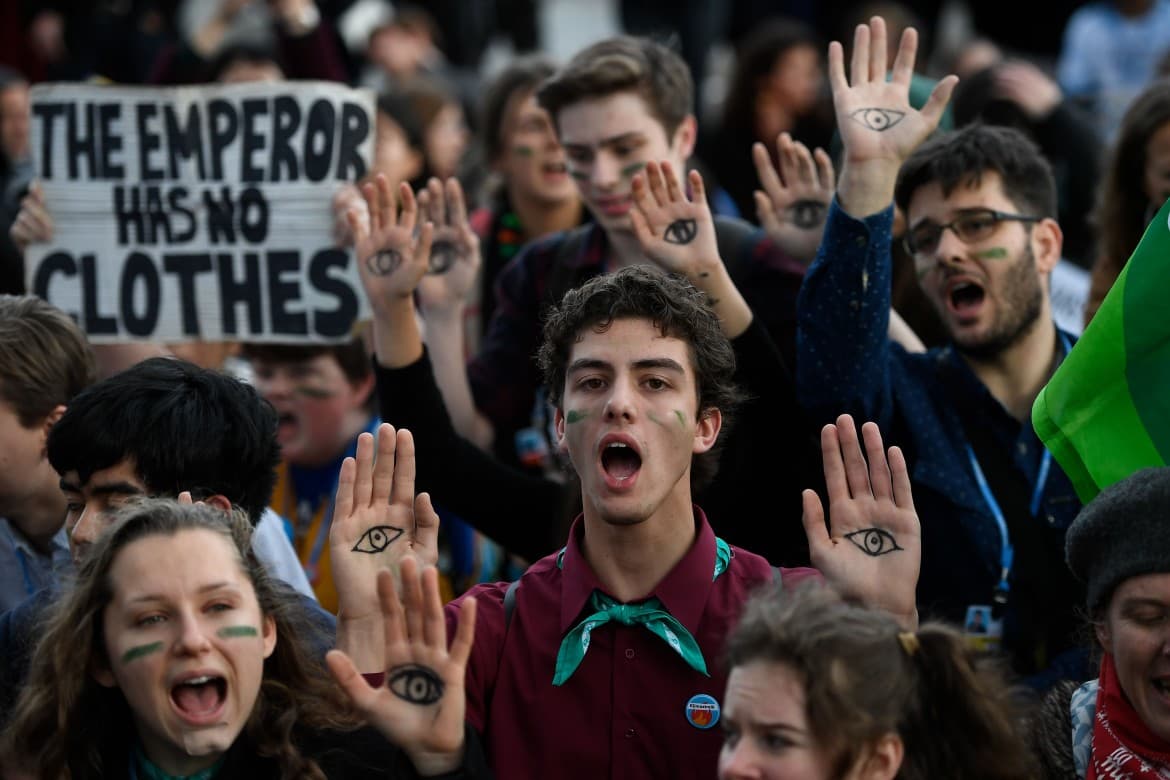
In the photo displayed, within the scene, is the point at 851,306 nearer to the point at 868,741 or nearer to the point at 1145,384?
the point at 1145,384

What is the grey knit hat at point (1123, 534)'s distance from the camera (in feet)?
11.7

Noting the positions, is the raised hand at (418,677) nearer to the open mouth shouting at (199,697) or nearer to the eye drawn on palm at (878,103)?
the open mouth shouting at (199,697)

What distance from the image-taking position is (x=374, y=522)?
4.12 meters

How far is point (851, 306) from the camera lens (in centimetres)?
463

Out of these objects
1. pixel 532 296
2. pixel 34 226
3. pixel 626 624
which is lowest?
pixel 626 624

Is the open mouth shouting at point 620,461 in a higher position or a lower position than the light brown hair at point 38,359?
lower

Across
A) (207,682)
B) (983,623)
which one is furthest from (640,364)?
(983,623)

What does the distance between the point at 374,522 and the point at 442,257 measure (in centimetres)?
193

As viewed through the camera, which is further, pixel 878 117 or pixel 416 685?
pixel 878 117

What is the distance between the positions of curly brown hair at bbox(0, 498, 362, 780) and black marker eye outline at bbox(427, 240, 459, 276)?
2045mm

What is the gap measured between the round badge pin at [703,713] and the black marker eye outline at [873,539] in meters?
0.50

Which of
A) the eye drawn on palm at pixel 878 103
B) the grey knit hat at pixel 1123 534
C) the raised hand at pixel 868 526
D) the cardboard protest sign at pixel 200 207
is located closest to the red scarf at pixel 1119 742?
the grey knit hat at pixel 1123 534

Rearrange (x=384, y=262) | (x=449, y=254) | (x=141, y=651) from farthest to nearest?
1. (x=449, y=254)
2. (x=384, y=262)
3. (x=141, y=651)

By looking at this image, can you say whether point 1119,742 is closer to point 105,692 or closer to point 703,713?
point 703,713
